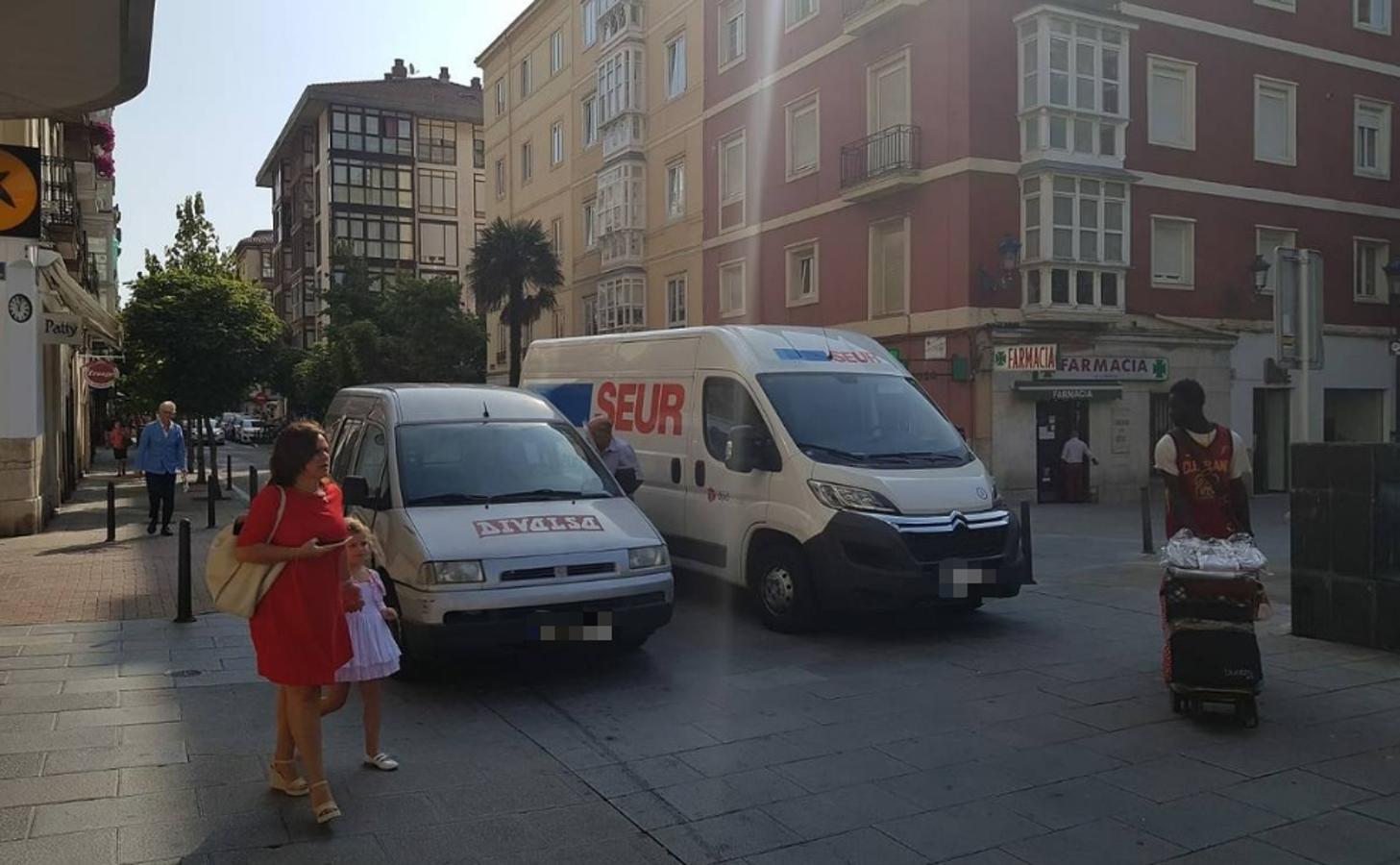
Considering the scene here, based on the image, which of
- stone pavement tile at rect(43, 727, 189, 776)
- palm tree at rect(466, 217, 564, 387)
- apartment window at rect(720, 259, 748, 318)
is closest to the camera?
stone pavement tile at rect(43, 727, 189, 776)

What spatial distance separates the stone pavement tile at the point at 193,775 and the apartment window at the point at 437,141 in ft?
222

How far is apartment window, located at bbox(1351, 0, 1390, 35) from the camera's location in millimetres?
27938

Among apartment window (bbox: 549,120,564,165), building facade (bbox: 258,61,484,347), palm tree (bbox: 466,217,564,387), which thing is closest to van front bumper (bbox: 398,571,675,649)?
palm tree (bbox: 466,217,564,387)

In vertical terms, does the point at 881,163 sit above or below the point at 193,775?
above

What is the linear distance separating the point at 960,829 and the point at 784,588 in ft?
13.3

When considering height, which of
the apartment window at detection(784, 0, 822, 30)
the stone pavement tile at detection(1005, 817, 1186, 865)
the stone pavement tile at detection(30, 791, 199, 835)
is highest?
the apartment window at detection(784, 0, 822, 30)

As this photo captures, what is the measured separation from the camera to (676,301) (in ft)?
112

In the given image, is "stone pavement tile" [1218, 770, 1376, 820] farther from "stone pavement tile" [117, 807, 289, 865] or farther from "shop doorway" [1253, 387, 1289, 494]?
"shop doorway" [1253, 387, 1289, 494]

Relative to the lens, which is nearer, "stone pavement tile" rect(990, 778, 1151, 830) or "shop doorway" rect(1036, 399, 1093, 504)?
"stone pavement tile" rect(990, 778, 1151, 830)

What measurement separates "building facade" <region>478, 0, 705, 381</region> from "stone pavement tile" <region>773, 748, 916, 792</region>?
2749cm

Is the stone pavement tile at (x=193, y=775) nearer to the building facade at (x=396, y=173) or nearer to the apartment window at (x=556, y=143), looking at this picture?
the apartment window at (x=556, y=143)

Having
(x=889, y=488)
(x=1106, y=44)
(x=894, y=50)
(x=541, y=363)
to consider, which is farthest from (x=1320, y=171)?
(x=889, y=488)

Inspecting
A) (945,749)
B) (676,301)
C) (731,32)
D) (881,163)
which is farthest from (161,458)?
(731,32)

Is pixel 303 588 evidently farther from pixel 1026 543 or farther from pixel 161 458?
pixel 161 458
